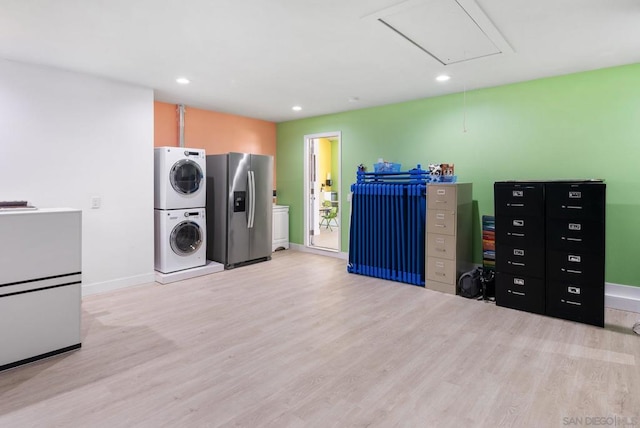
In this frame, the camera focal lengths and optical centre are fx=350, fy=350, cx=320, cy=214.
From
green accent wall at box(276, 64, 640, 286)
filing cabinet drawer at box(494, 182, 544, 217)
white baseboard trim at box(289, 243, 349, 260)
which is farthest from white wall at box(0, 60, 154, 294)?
filing cabinet drawer at box(494, 182, 544, 217)

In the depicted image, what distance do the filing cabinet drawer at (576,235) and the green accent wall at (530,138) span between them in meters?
0.82

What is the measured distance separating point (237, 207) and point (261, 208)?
19.6 inches

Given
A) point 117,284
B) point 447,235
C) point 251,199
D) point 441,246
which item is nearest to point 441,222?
point 447,235

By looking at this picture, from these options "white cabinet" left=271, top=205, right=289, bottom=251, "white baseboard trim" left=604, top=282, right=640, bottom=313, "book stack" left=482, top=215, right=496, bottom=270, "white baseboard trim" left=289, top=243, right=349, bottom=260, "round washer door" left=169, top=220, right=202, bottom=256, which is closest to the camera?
"white baseboard trim" left=604, top=282, right=640, bottom=313

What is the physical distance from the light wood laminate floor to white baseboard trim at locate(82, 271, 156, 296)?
0.22 meters

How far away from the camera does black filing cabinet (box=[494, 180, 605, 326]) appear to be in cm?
332

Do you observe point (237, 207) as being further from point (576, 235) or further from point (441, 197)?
point (576, 235)

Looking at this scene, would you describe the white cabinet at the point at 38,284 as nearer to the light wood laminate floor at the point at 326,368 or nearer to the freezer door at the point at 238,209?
the light wood laminate floor at the point at 326,368

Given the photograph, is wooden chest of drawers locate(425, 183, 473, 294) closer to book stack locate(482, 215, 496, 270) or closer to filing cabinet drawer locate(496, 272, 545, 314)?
book stack locate(482, 215, 496, 270)

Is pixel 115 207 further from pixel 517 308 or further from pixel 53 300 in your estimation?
pixel 517 308

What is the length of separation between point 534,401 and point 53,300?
350 centimetres

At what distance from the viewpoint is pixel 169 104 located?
221 inches

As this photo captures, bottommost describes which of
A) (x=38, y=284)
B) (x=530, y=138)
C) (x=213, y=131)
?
(x=38, y=284)

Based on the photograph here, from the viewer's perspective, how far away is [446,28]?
2.88 m
